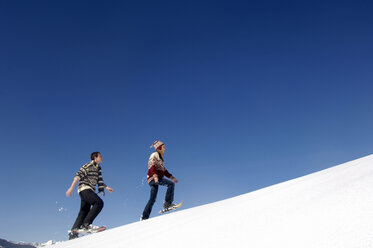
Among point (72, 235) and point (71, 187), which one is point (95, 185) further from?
point (72, 235)

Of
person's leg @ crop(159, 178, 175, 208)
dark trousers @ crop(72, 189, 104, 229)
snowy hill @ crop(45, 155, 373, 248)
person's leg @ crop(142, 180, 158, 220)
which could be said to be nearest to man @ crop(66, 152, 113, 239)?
dark trousers @ crop(72, 189, 104, 229)

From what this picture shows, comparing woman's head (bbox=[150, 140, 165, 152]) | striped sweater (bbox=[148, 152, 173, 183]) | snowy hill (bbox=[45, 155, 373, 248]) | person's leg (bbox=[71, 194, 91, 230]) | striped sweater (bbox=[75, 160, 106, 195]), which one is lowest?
snowy hill (bbox=[45, 155, 373, 248])

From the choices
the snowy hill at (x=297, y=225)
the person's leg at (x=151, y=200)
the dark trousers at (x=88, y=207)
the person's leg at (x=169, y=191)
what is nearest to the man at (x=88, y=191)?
the dark trousers at (x=88, y=207)

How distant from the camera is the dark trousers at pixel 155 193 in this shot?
5.38 metres

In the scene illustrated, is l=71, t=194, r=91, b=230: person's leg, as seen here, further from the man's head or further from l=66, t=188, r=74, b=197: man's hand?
the man's head

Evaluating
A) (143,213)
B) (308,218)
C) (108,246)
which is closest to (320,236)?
(308,218)

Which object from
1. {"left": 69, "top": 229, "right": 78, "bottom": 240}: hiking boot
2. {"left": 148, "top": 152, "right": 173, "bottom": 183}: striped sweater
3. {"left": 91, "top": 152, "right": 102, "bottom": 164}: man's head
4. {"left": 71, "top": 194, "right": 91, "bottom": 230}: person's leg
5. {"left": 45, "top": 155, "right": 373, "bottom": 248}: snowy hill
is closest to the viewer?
{"left": 45, "top": 155, "right": 373, "bottom": 248}: snowy hill

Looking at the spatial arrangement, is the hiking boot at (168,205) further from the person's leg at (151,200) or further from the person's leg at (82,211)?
the person's leg at (82,211)

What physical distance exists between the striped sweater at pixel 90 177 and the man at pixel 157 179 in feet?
3.16

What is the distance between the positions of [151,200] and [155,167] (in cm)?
70

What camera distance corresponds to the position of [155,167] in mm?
5750

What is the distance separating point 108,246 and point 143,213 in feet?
11.6

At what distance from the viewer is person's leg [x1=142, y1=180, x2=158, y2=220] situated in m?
5.37

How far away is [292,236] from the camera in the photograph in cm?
110
